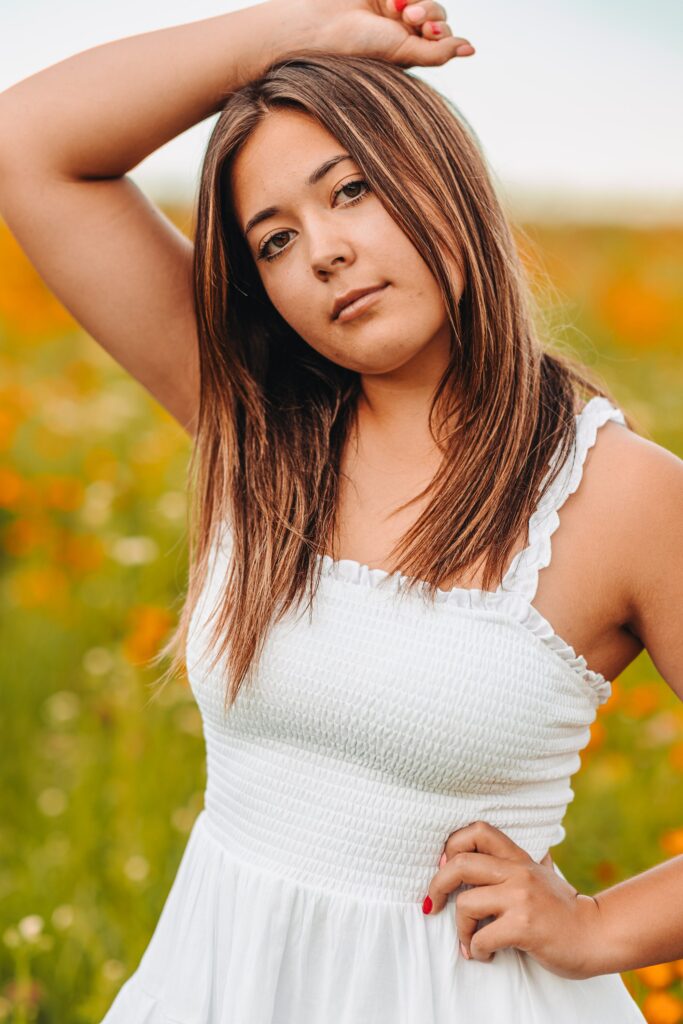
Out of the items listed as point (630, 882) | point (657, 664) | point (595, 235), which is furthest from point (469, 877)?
point (595, 235)

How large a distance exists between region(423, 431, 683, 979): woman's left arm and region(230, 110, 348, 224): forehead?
1.60 ft

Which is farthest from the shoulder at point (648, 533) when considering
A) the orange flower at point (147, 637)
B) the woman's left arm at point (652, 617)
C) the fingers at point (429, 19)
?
the orange flower at point (147, 637)

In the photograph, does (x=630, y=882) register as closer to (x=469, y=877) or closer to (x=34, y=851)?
(x=469, y=877)

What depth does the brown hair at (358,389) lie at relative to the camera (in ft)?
4.39

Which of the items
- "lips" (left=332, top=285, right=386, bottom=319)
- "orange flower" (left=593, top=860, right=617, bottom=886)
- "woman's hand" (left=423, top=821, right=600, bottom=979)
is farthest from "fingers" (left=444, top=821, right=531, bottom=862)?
"orange flower" (left=593, top=860, right=617, bottom=886)

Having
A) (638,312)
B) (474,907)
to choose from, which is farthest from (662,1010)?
(638,312)

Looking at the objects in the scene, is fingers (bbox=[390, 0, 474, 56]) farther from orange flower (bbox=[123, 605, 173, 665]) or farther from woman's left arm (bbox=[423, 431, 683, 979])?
orange flower (bbox=[123, 605, 173, 665])

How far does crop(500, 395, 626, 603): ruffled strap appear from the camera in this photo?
1.28 m

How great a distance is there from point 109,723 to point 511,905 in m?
1.71

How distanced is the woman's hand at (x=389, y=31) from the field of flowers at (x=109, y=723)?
1.20 ft

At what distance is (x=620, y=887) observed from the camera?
51.7 inches

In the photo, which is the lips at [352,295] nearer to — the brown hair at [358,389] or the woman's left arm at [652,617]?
the brown hair at [358,389]

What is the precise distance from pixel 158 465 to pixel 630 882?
2.16 metres

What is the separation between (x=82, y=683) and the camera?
118 inches
